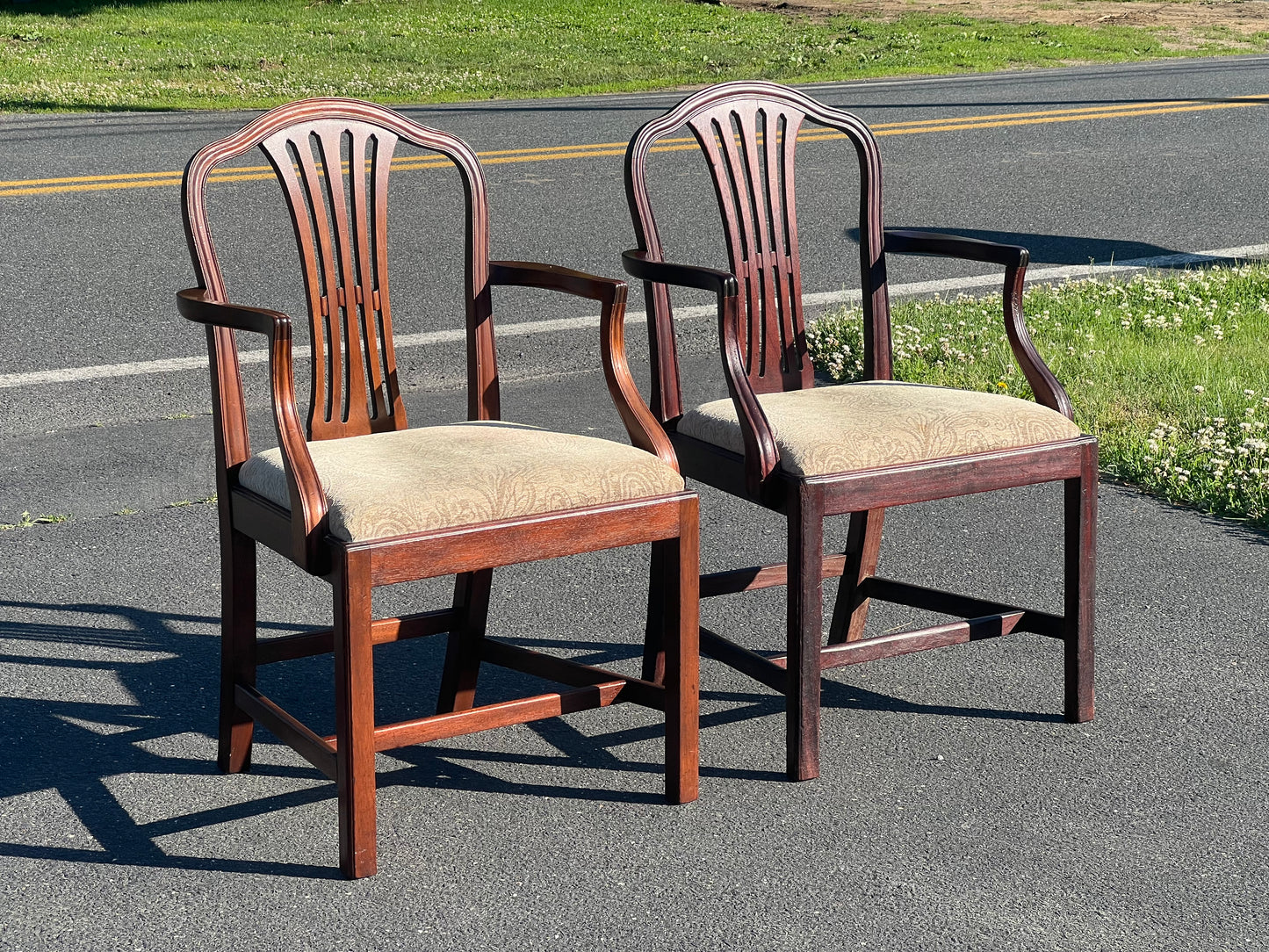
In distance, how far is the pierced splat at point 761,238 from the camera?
11.0 feet

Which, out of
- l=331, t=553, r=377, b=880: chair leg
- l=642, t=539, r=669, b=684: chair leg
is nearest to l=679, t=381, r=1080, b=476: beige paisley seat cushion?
l=642, t=539, r=669, b=684: chair leg

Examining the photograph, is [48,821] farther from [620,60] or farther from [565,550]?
[620,60]

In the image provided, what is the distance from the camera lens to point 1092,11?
74.1 ft

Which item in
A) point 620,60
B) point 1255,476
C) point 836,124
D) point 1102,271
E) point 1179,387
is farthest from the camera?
point 620,60

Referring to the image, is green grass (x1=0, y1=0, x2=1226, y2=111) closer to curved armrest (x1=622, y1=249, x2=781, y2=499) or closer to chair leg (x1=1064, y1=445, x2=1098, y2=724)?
curved armrest (x1=622, y1=249, x2=781, y2=499)

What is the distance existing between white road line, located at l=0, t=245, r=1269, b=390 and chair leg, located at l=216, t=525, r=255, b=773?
9.15 feet

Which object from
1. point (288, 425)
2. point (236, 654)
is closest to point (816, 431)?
point (288, 425)

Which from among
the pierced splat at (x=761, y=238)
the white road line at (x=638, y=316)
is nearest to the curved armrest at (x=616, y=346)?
the pierced splat at (x=761, y=238)

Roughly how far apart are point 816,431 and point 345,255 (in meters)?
0.99

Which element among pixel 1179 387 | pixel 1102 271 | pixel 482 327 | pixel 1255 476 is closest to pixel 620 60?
pixel 1102 271

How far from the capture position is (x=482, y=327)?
10.3 ft

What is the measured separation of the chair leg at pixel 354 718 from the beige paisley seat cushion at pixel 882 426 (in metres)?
0.85

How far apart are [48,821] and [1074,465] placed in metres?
2.05

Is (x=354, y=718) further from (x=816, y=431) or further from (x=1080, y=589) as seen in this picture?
(x=1080, y=589)
